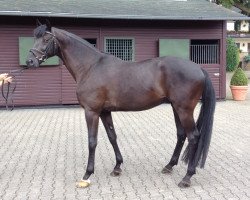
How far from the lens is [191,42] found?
567 inches

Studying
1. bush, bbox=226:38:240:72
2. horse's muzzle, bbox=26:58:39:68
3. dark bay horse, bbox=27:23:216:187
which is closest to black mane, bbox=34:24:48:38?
dark bay horse, bbox=27:23:216:187

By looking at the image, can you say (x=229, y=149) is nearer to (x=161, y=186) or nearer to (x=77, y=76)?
(x=161, y=186)

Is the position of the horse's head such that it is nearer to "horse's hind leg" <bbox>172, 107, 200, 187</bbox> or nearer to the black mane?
the black mane

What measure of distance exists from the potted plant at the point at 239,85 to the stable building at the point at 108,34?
52cm

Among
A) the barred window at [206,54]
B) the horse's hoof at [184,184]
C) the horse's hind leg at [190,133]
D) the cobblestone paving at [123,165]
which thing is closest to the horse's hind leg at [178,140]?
the cobblestone paving at [123,165]

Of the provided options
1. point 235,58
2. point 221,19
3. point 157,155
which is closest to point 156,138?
point 157,155

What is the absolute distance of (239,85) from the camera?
14188 mm

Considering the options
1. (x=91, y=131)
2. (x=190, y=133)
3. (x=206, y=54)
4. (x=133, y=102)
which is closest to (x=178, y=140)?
(x=190, y=133)

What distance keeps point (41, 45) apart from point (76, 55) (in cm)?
47

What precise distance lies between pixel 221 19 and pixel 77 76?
30.5 feet

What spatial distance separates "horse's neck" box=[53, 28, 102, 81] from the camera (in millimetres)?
5117

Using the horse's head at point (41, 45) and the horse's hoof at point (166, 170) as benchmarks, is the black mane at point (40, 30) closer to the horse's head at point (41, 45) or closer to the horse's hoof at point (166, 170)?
the horse's head at point (41, 45)

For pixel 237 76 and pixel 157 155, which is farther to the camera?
pixel 237 76

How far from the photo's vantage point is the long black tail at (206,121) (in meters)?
4.97
